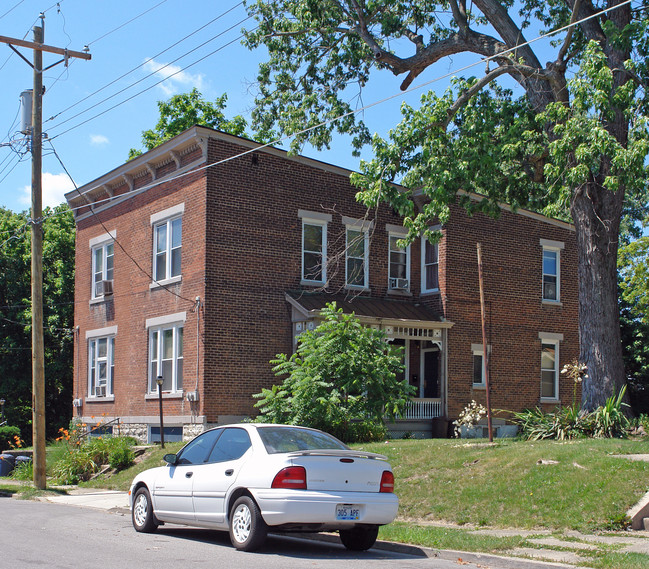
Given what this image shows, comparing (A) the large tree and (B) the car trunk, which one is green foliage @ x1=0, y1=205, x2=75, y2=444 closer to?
(A) the large tree

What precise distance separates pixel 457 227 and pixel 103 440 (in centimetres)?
1252

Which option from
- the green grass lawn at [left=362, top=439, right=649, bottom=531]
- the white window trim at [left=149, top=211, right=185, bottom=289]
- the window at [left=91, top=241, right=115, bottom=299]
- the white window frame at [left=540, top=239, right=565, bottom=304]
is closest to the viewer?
the green grass lawn at [left=362, top=439, right=649, bottom=531]

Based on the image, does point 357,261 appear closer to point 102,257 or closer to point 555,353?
point 555,353

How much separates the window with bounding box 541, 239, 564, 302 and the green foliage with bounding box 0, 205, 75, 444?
2054 cm

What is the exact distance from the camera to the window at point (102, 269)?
89.3 ft

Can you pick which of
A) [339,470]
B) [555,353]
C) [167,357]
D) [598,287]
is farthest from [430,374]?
[339,470]

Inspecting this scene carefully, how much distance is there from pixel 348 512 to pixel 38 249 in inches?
509

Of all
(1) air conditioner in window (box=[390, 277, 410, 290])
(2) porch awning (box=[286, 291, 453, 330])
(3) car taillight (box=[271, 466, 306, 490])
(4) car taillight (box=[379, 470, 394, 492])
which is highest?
(1) air conditioner in window (box=[390, 277, 410, 290])

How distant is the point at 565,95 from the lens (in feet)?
57.9

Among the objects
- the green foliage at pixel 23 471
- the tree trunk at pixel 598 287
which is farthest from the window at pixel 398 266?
the green foliage at pixel 23 471

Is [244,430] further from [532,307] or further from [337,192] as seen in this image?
[532,307]

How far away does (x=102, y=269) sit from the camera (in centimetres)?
2794

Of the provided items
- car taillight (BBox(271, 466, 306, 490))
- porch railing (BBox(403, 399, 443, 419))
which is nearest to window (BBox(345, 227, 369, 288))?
porch railing (BBox(403, 399, 443, 419))

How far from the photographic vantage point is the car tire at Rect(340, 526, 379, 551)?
32.8ft
